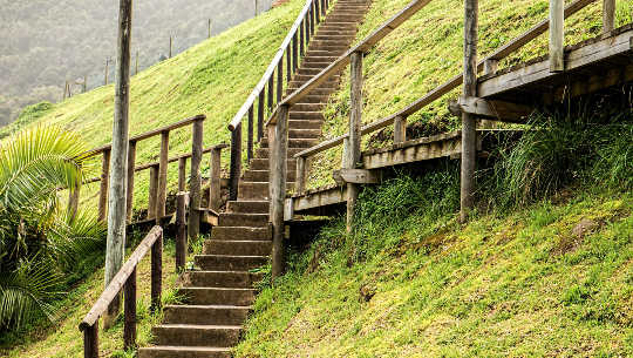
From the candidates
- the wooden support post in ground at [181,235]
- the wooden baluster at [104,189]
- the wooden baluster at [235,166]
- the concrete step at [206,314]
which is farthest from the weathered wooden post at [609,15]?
the wooden baluster at [104,189]

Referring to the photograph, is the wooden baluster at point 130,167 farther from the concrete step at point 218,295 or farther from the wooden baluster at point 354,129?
the wooden baluster at point 354,129

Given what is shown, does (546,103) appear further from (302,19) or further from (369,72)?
(302,19)

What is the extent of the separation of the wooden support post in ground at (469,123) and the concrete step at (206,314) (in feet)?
9.22

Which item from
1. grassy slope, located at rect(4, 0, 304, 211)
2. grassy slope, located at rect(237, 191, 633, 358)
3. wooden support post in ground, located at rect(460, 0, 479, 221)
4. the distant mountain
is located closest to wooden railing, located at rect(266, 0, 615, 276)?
wooden support post in ground, located at rect(460, 0, 479, 221)

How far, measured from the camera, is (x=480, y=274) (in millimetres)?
5199

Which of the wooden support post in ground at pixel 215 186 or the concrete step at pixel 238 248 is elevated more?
the wooden support post in ground at pixel 215 186

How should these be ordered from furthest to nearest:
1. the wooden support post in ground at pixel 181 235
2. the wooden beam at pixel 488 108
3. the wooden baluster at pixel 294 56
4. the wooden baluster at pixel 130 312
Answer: the wooden baluster at pixel 294 56
the wooden support post in ground at pixel 181 235
the wooden baluster at pixel 130 312
the wooden beam at pixel 488 108

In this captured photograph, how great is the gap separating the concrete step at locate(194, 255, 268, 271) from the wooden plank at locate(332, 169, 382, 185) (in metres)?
1.93

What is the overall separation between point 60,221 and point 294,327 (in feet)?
14.7

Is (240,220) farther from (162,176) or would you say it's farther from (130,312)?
(130,312)

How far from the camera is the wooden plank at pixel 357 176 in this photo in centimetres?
712

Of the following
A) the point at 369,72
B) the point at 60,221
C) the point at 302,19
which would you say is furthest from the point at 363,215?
the point at 302,19

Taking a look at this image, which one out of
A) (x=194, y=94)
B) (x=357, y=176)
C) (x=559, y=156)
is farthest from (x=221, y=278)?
(x=194, y=94)

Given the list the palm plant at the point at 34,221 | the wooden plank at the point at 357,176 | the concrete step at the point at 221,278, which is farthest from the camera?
the palm plant at the point at 34,221
